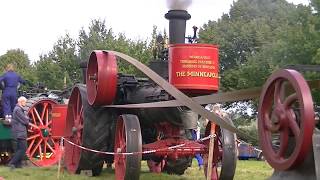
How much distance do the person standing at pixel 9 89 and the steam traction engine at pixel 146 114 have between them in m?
1.74

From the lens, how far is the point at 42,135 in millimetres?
9391

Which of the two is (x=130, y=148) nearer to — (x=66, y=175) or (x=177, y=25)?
(x=177, y=25)

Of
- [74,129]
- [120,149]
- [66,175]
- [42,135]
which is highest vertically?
A: [74,129]

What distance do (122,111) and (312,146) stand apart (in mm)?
4411

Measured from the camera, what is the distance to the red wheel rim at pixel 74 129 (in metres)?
7.72

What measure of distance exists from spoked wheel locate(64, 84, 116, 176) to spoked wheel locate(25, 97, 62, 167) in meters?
1.54

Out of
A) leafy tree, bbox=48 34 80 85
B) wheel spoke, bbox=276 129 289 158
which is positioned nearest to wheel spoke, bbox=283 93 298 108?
Answer: wheel spoke, bbox=276 129 289 158

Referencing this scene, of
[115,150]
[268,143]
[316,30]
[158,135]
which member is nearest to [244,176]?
[158,135]

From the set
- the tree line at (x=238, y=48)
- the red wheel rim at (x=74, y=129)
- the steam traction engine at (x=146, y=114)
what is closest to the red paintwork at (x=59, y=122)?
the red wheel rim at (x=74, y=129)

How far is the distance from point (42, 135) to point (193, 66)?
15.1 feet

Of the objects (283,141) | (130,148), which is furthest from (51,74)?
(283,141)

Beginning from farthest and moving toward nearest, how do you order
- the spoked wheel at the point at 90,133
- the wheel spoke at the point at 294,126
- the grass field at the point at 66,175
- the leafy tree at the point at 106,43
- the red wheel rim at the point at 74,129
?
1. the leafy tree at the point at 106,43
2. the red wheel rim at the point at 74,129
3. the grass field at the point at 66,175
4. the spoked wheel at the point at 90,133
5. the wheel spoke at the point at 294,126

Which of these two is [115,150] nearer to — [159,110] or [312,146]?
[159,110]

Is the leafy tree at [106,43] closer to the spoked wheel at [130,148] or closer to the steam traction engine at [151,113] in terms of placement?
the steam traction engine at [151,113]
